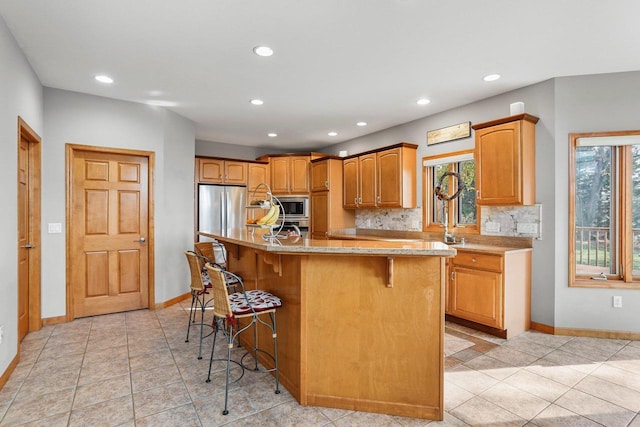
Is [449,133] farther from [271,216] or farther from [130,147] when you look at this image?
[130,147]

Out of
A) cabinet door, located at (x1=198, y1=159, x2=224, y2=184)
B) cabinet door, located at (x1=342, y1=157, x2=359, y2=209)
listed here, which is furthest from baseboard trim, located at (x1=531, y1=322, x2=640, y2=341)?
cabinet door, located at (x1=198, y1=159, x2=224, y2=184)

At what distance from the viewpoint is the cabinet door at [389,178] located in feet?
16.3

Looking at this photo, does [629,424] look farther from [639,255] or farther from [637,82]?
[637,82]

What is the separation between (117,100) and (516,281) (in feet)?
16.3

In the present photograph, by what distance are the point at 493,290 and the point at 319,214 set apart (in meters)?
3.45

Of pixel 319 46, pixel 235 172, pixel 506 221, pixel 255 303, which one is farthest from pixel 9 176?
pixel 506 221

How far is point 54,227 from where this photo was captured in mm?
3893

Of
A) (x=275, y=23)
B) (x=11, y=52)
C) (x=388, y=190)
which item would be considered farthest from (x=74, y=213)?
(x=388, y=190)

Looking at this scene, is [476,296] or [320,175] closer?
[476,296]

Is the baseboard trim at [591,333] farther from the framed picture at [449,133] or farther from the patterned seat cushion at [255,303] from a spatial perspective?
the patterned seat cushion at [255,303]

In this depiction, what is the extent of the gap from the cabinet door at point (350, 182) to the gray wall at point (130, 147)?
2.54 meters

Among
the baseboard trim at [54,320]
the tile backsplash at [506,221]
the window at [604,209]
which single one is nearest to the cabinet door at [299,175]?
the tile backsplash at [506,221]

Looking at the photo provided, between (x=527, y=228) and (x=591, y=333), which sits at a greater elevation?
(x=527, y=228)

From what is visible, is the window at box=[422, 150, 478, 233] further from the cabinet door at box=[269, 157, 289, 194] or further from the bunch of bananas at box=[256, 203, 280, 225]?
the cabinet door at box=[269, 157, 289, 194]
